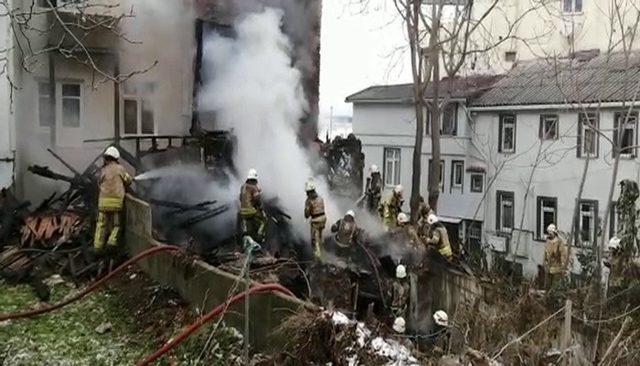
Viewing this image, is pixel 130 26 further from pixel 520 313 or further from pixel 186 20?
pixel 520 313

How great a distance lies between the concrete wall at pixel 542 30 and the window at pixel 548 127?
253cm

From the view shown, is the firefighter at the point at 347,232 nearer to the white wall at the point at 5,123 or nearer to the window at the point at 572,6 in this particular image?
the white wall at the point at 5,123

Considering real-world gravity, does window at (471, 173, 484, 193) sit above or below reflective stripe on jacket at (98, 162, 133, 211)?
below

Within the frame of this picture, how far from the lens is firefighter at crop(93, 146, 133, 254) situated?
39.2 feet

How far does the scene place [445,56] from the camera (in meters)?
25.2

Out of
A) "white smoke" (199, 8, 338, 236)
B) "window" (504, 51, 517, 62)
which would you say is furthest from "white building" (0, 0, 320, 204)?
"window" (504, 51, 517, 62)

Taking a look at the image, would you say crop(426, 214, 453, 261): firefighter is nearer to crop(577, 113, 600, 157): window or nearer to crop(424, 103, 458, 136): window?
crop(577, 113, 600, 157): window

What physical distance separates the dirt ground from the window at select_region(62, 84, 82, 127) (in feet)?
23.8

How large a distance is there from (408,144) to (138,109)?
626 inches

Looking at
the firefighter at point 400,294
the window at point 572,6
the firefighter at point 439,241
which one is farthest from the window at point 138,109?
the window at point 572,6

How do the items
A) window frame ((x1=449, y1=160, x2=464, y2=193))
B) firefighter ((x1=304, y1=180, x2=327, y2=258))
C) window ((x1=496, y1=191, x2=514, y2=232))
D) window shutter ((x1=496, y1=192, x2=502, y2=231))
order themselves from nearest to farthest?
firefighter ((x1=304, y1=180, x2=327, y2=258))
window ((x1=496, y1=191, x2=514, y2=232))
window shutter ((x1=496, y1=192, x2=502, y2=231))
window frame ((x1=449, y1=160, x2=464, y2=193))

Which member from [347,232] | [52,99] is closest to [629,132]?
[347,232]

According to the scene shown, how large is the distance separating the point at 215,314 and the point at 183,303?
1923 mm

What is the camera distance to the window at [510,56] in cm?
3153
